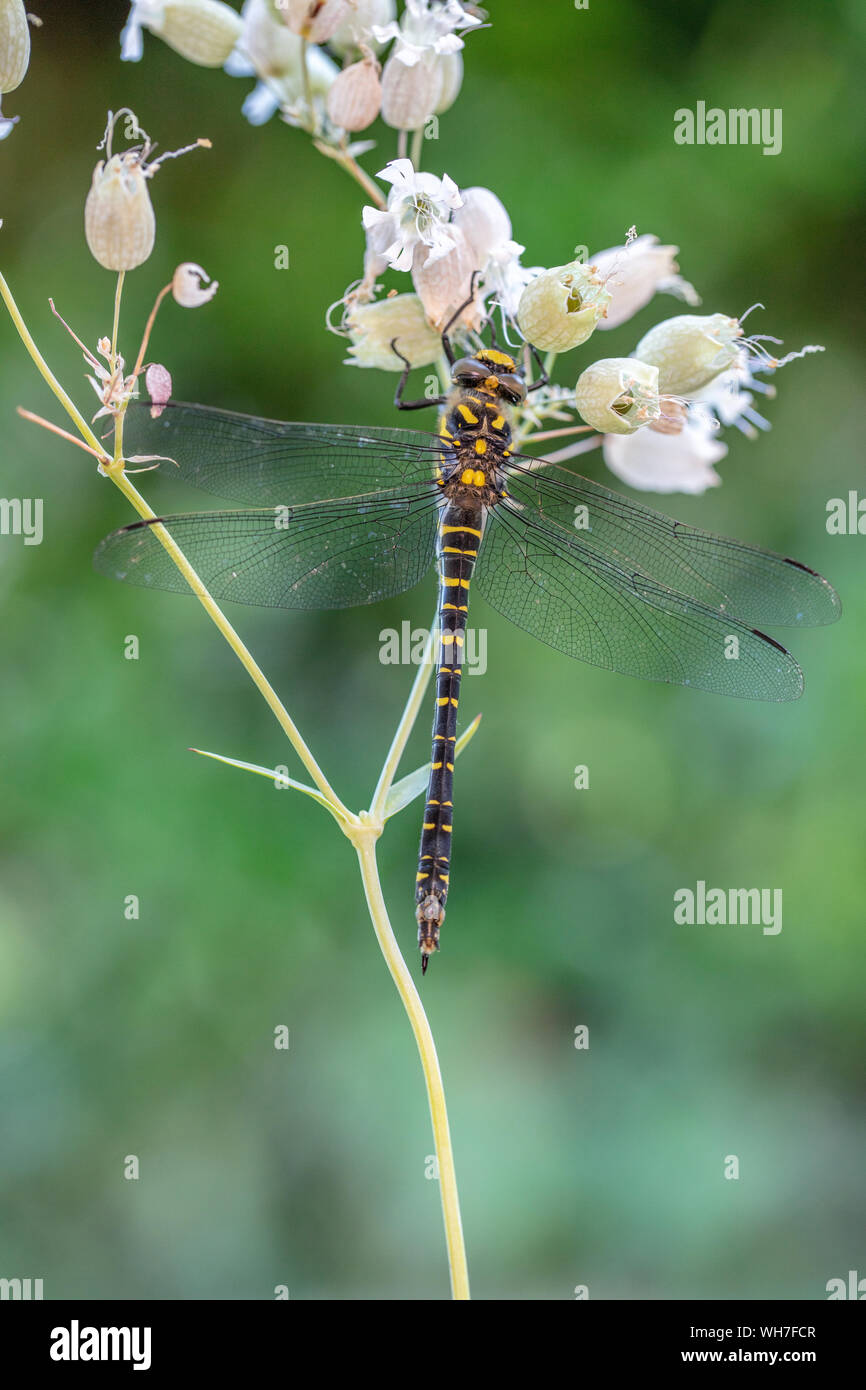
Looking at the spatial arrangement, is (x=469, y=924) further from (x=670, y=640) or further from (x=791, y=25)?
(x=791, y=25)

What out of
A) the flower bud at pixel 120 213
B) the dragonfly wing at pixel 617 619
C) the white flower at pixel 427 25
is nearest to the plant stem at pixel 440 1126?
the dragonfly wing at pixel 617 619

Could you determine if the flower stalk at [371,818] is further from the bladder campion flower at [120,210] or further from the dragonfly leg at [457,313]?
the dragonfly leg at [457,313]

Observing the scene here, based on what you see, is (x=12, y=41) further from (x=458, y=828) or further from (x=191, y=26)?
(x=458, y=828)

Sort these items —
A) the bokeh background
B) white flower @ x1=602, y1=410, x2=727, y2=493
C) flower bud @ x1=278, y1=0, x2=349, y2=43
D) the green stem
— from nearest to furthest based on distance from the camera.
→ the green stem, flower bud @ x1=278, y1=0, x2=349, y2=43, white flower @ x1=602, y1=410, x2=727, y2=493, the bokeh background

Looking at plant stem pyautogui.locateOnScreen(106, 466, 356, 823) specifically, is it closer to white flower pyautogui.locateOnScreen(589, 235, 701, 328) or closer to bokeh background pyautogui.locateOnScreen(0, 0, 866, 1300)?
white flower pyautogui.locateOnScreen(589, 235, 701, 328)

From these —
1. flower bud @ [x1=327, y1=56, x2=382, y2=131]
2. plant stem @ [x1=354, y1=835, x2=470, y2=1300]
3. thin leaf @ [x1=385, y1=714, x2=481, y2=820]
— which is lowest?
plant stem @ [x1=354, y1=835, x2=470, y2=1300]

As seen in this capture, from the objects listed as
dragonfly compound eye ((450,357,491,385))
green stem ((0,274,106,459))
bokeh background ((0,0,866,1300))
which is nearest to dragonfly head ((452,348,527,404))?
dragonfly compound eye ((450,357,491,385))

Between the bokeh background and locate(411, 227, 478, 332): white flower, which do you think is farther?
the bokeh background
